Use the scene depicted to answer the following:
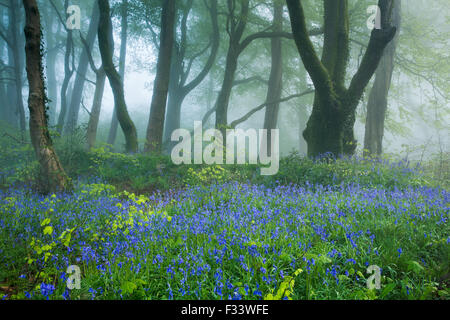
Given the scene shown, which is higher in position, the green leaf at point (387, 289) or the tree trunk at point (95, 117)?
the tree trunk at point (95, 117)

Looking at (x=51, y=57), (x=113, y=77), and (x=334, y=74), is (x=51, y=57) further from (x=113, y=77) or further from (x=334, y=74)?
(x=334, y=74)

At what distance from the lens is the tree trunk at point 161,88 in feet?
33.1

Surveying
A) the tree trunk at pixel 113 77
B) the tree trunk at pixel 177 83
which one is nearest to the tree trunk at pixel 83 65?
the tree trunk at pixel 177 83

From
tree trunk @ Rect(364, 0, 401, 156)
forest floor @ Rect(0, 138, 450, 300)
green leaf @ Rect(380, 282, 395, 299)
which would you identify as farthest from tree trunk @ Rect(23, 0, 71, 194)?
tree trunk @ Rect(364, 0, 401, 156)

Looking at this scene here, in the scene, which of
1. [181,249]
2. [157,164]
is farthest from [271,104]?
[181,249]

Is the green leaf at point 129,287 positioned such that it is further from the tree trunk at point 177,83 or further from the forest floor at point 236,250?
the tree trunk at point 177,83

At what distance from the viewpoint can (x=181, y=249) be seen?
2922 millimetres

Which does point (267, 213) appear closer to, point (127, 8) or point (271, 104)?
point (271, 104)

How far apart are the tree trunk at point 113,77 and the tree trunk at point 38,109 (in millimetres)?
4307

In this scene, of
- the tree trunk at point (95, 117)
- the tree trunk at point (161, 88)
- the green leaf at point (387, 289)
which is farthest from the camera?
the tree trunk at point (95, 117)

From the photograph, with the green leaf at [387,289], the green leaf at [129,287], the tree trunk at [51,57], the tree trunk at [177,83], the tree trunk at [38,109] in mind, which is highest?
the tree trunk at [51,57]

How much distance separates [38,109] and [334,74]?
7.37 metres

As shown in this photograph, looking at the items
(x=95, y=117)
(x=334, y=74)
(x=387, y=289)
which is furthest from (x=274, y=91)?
(x=387, y=289)

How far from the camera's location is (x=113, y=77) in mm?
10000
